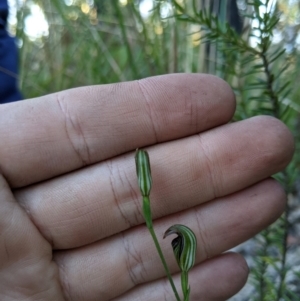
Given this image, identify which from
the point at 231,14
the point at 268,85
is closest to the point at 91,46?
the point at 231,14

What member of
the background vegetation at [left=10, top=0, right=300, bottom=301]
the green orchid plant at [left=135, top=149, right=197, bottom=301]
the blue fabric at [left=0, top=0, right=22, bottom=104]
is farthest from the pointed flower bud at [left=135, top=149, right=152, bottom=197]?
the blue fabric at [left=0, top=0, right=22, bottom=104]

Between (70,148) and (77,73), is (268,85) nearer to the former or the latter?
(70,148)

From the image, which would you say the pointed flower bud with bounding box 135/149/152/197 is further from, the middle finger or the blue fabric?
the blue fabric

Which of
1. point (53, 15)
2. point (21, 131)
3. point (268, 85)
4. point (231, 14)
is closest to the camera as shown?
point (268, 85)

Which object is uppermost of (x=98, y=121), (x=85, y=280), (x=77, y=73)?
(x=98, y=121)

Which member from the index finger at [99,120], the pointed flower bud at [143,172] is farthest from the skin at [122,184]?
the pointed flower bud at [143,172]

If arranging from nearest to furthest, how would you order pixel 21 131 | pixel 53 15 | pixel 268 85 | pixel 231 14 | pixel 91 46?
pixel 268 85 → pixel 21 131 → pixel 231 14 → pixel 91 46 → pixel 53 15

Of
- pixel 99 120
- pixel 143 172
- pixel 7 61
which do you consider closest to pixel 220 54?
pixel 99 120
